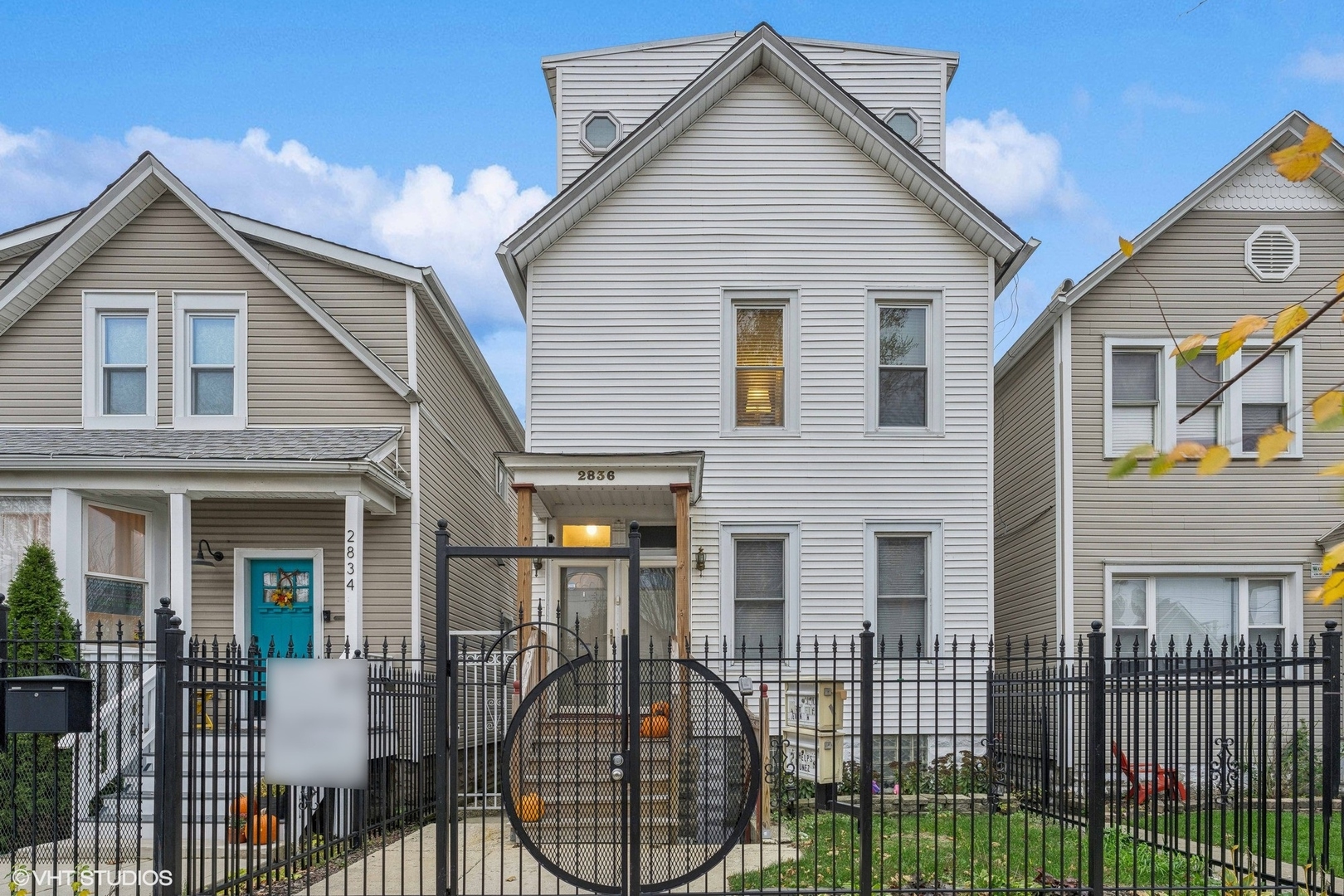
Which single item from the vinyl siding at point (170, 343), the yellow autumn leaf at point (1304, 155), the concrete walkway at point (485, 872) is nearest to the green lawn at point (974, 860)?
the concrete walkway at point (485, 872)

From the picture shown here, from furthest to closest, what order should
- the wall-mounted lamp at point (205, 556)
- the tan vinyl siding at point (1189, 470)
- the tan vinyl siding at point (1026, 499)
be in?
the tan vinyl siding at point (1026, 499), the tan vinyl siding at point (1189, 470), the wall-mounted lamp at point (205, 556)

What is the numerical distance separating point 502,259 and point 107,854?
796 centimetres

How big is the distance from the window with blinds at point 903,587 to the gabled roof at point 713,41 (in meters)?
7.29

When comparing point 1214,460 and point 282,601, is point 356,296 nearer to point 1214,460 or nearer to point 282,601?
point 282,601

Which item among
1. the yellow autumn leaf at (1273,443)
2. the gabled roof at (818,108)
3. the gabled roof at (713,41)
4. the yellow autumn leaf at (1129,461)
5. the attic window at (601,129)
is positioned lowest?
the yellow autumn leaf at (1129,461)

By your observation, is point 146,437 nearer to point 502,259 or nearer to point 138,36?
point 502,259

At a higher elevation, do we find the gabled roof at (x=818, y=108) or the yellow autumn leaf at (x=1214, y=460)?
the gabled roof at (x=818, y=108)

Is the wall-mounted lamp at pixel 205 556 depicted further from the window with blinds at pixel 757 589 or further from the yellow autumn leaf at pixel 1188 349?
the yellow autumn leaf at pixel 1188 349

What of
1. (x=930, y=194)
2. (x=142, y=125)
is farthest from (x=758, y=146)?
(x=142, y=125)

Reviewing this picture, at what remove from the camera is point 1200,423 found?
15320mm

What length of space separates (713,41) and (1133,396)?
8220mm

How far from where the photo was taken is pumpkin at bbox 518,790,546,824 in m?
8.26

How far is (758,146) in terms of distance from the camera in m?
15.2

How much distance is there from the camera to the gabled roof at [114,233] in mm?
14156
